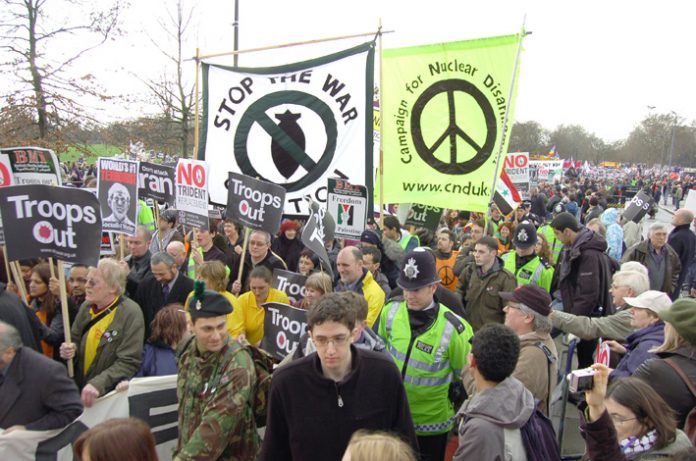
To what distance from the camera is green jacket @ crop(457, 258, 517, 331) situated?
613cm

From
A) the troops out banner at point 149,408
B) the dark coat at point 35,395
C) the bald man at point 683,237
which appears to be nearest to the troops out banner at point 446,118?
the troops out banner at point 149,408

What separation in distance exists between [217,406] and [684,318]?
269 cm

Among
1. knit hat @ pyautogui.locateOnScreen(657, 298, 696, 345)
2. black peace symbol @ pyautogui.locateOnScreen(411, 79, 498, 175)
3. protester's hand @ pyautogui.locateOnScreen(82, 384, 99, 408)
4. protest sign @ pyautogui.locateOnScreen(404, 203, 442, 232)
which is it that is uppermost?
black peace symbol @ pyautogui.locateOnScreen(411, 79, 498, 175)

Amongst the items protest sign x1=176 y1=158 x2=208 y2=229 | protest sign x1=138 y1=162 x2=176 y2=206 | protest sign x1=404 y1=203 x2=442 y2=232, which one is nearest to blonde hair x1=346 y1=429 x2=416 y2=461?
protest sign x1=176 y1=158 x2=208 y2=229

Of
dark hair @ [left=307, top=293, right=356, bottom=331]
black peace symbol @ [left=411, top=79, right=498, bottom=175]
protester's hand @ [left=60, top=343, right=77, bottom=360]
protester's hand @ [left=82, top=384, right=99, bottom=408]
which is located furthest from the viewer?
black peace symbol @ [left=411, top=79, right=498, bottom=175]

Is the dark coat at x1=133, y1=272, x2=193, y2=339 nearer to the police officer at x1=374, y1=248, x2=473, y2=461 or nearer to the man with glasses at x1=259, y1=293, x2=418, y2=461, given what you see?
the police officer at x1=374, y1=248, x2=473, y2=461

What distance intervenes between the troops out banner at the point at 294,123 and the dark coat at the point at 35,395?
426cm

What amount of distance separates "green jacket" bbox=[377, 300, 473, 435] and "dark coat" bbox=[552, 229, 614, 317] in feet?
9.57

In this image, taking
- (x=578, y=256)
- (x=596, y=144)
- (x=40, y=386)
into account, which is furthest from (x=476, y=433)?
(x=596, y=144)

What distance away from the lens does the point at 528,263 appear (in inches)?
281

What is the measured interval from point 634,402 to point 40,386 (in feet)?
11.1

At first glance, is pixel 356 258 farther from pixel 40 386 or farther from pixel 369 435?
pixel 369 435

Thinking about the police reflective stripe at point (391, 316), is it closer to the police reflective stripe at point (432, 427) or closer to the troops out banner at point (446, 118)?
the police reflective stripe at point (432, 427)

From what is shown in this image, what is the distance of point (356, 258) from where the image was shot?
5.48 metres
